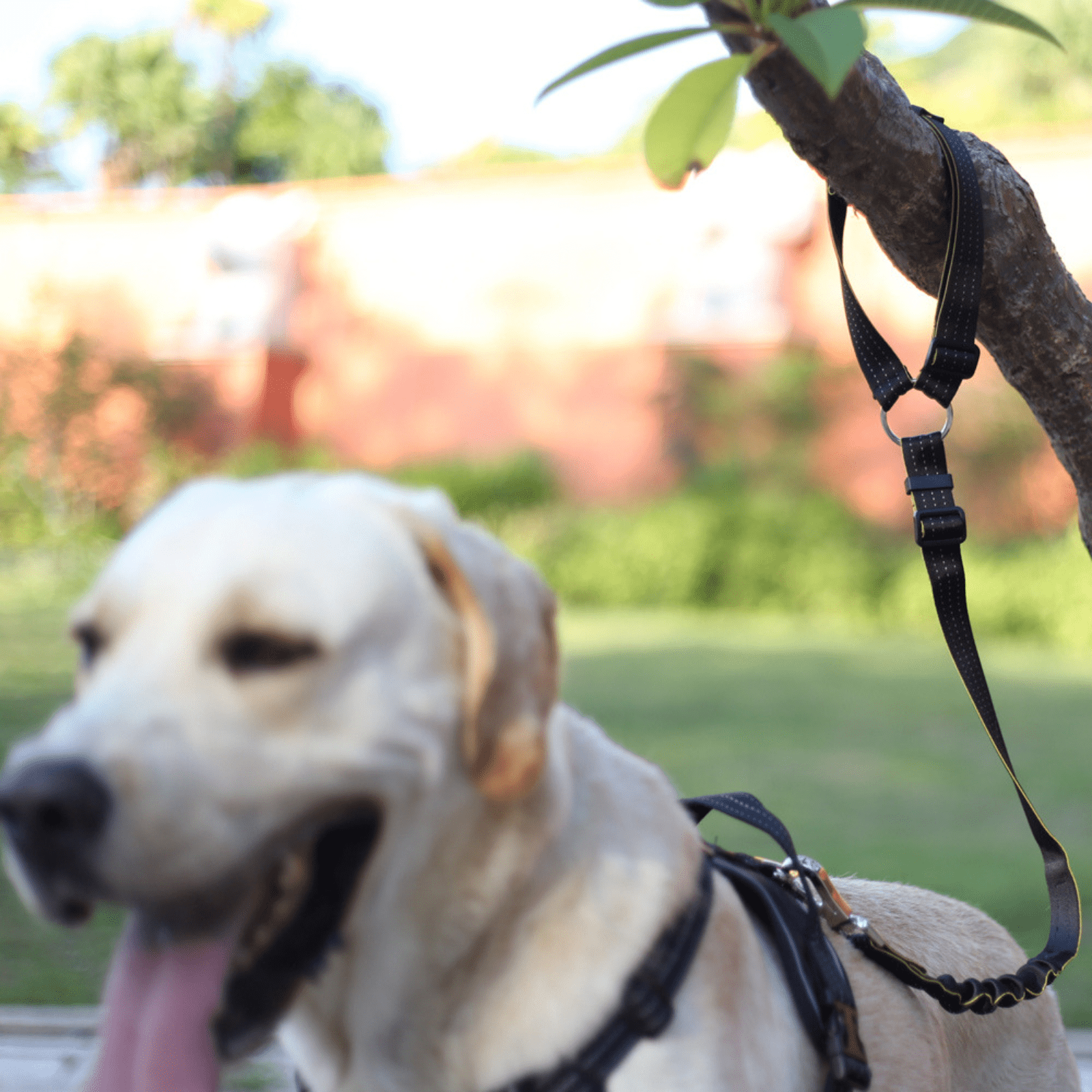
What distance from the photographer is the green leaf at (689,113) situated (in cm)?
100

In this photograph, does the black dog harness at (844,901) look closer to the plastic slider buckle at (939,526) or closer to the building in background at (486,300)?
the plastic slider buckle at (939,526)

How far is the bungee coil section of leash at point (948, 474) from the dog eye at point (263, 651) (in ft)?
3.07

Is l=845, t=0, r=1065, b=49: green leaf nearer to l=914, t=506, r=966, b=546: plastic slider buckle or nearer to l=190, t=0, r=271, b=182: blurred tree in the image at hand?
l=914, t=506, r=966, b=546: plastic slider buckle

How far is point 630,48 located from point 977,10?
0.97 feet

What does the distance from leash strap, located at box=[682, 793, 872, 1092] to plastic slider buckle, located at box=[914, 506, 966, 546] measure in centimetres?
49

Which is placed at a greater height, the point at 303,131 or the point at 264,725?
the point at 303,131

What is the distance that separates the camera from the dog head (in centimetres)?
106

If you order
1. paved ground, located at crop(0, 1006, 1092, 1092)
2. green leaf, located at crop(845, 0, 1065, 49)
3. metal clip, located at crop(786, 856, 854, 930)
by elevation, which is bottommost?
paved ground, located at crop(0, 1006, 1092, 1092)

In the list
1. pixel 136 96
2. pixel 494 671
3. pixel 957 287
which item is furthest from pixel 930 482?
pixel 136 96

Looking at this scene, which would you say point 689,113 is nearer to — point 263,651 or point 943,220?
point 263,651

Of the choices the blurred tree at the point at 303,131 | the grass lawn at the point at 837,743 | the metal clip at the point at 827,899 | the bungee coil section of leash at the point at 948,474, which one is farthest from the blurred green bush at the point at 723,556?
the blurred tree at the point at 303,131

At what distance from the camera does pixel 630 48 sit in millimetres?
957

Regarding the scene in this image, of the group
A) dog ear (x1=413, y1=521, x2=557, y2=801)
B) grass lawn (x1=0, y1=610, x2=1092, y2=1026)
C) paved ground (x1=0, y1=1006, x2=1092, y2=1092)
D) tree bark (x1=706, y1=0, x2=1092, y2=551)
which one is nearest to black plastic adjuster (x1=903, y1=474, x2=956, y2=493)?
tree bark (x1=706, y1=0, x2=1092, y2=551)

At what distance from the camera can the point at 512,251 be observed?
1642cm
